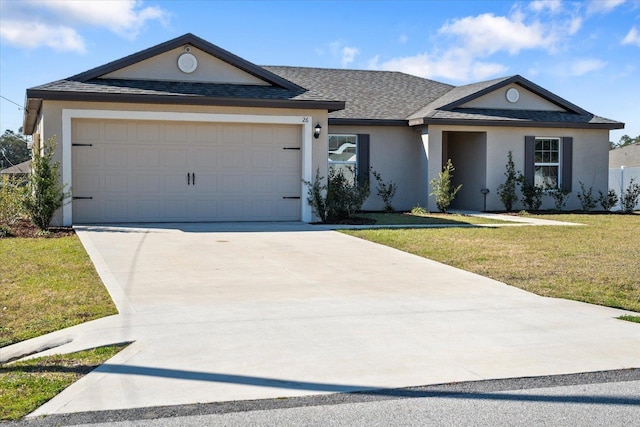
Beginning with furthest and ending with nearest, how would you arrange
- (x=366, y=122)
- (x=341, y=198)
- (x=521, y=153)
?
(x=521, y=153) → (x=366, y=122) → (x=341, y=198)

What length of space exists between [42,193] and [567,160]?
1600cm

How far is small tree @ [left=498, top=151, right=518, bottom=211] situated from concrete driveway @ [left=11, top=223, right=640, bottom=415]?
12098mm

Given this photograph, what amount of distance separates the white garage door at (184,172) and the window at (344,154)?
13.2 feet

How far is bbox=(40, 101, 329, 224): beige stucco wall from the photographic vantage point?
16.0 m

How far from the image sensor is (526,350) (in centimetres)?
620

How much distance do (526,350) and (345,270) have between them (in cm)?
439

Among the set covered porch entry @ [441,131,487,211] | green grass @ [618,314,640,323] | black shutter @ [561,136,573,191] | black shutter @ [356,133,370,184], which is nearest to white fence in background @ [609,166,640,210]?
black shutter @ [561,136,573,191]

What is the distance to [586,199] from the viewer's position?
23.3m

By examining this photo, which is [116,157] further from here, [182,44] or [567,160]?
[567,160]

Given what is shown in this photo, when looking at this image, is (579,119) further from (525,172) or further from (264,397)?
(264,397)

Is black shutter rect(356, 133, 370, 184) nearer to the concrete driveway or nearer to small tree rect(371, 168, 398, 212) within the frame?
small tree rect(371, 168, 398, 212)

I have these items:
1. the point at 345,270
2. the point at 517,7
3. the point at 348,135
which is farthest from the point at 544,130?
the point at 345,270

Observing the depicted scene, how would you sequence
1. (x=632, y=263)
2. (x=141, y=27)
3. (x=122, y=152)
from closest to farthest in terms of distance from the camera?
(x=632, y=263) → (x=122, y=152) → (x=141, y=27)

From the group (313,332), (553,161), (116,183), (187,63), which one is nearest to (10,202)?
(116,183)
